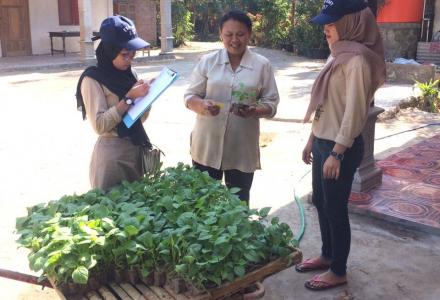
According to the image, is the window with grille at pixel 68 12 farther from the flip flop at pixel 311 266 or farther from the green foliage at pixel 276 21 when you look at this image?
the flip flop at pixel 311 266

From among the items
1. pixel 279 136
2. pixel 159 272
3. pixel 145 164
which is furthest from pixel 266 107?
pixel 279 136

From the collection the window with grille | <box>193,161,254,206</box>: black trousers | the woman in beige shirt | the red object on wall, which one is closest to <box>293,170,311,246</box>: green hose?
<box>193,161,254,206</box>: black trousers

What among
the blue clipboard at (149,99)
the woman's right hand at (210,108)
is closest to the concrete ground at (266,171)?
the woman's right hand at (210,108)

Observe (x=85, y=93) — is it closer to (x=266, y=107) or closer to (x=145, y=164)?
(x=145, y=164)

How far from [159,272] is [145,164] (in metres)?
0.99

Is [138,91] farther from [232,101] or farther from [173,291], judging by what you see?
[173,291]

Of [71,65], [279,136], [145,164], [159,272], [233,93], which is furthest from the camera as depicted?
[71,65]

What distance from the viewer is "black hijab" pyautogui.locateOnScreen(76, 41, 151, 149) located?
8.61ft

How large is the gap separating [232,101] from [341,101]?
680 mm

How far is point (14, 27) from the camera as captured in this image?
16891mm

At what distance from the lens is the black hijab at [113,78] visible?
2.62 m

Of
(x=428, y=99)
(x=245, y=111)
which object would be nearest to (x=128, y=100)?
(x=245, y=111)

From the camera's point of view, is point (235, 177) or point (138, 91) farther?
point (235, 177)

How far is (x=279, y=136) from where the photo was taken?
281 inches
